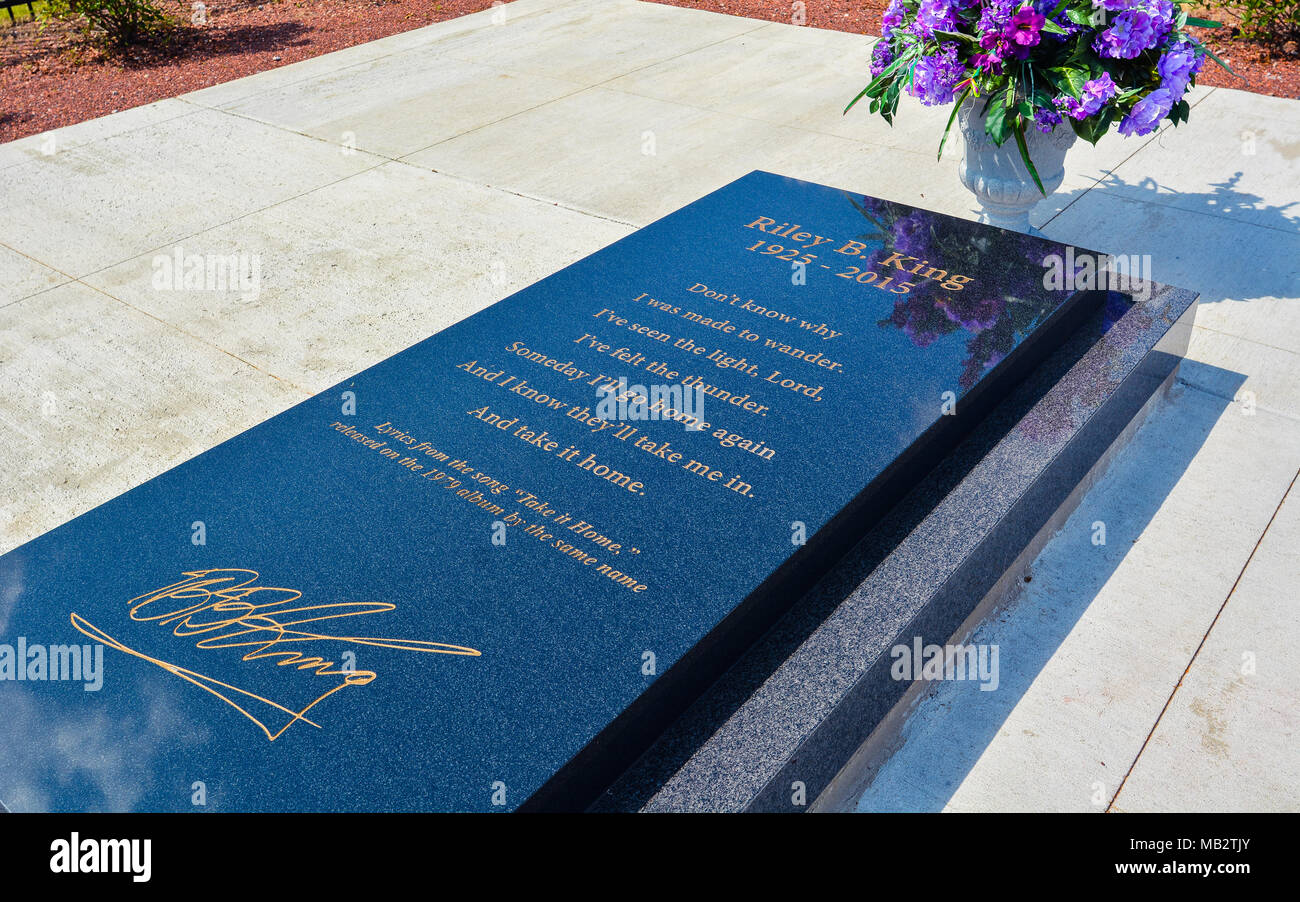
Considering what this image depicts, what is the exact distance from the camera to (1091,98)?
4816mm

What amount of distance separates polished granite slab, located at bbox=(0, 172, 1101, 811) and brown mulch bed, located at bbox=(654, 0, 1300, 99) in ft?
18.4

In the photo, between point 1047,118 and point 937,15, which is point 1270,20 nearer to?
point 1047,118

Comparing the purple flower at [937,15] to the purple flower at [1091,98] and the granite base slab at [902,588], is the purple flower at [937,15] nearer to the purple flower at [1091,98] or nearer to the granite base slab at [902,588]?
the purple flower at [1091,98]

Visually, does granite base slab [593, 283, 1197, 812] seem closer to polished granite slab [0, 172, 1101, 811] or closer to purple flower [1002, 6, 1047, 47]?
polished granite slab [0, 172, 1101, 811]

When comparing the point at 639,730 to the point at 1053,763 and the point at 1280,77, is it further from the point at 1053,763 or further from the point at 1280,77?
the point at 1280,77

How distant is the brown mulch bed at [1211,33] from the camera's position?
9.02 m

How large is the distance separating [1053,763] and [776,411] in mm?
1578

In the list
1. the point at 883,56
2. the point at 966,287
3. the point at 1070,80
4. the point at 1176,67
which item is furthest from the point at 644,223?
the point at 1176,67

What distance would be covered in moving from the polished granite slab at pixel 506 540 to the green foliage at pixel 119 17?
9119 mm

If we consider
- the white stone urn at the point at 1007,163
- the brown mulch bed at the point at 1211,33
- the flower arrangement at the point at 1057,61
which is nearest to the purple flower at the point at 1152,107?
the flower arrangement at the point at 1057,61
